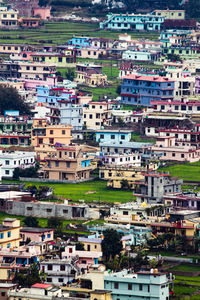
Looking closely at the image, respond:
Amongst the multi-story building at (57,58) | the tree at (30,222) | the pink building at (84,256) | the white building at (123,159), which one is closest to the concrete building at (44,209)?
the tree at (30,222)

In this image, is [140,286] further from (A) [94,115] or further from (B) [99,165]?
(A) [94,115]

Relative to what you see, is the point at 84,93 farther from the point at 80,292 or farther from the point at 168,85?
the point at 80,292

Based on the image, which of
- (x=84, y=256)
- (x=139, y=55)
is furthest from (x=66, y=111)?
(x=84, y=256)

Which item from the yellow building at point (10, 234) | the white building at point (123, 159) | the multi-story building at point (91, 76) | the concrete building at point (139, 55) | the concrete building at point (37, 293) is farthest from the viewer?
the concrete building at point (139, 55)

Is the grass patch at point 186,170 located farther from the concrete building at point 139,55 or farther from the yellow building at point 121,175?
the concrete building at point 139,55

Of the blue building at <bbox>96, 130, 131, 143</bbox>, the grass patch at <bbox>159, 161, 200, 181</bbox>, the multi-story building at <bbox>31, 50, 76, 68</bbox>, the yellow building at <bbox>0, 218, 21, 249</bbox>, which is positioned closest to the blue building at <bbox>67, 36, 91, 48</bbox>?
the multi-story building at <bbox>31, 50, 76, 68</bbox>

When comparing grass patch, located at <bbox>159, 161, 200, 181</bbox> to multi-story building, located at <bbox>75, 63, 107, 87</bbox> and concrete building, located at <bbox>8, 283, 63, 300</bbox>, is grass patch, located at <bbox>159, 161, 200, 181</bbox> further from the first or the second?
concrete building, located at <bbox>8, 283, 63, 300</bbox>

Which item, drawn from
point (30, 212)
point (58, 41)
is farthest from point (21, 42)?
point (30, 212)
